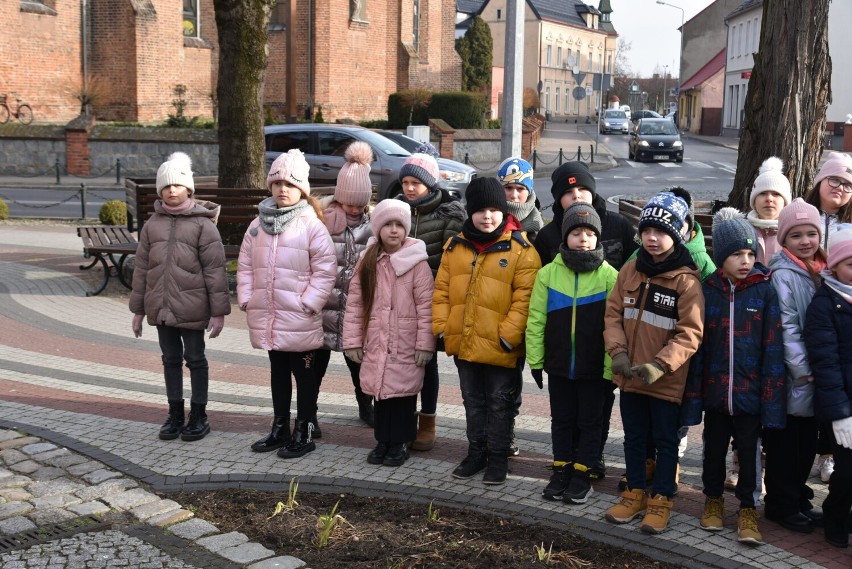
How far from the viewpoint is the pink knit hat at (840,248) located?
5.02 meters

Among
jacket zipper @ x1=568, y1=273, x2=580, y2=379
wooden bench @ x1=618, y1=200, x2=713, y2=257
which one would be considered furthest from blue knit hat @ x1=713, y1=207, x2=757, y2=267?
wooden bench @ x1=618, y1=200, x2=713, y2=257

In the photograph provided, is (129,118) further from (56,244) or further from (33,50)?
(56,244)

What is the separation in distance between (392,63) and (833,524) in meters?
41.0

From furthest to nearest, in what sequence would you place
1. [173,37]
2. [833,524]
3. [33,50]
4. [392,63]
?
[392,63] < [173,37] < [33,50] < [833,524]

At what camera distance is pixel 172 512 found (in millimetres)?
5410

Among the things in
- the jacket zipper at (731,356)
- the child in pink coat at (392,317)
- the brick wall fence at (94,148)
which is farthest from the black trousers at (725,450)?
the brick wall fence at (94,148)

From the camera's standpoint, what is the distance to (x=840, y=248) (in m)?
5.05

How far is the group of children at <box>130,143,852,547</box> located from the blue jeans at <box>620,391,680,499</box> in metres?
0.01

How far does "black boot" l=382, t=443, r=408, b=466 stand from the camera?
20.3 feet

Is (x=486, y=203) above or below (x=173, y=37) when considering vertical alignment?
below

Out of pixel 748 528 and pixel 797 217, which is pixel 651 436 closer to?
pixel 748 528

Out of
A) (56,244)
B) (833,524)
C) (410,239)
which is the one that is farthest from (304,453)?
(56,244)

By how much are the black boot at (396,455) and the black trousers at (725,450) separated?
72.8 inches

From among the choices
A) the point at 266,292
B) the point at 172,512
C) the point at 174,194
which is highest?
the point at 174,194
